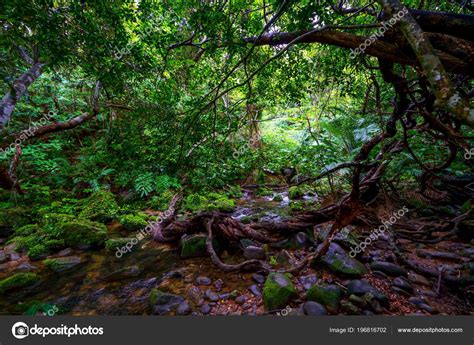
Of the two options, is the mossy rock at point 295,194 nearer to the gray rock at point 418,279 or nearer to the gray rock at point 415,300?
the gray rock at point 418,279

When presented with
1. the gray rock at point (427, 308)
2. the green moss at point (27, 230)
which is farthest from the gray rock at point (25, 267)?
the gray rock at point (427, 308)

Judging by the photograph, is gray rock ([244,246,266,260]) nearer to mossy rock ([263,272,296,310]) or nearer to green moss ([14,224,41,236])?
mossy rock ([263,272,296,310])

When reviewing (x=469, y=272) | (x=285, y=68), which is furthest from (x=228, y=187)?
(x=469, y=272)

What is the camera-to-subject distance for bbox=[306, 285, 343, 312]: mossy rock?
205cm

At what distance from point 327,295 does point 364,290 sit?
39 cm

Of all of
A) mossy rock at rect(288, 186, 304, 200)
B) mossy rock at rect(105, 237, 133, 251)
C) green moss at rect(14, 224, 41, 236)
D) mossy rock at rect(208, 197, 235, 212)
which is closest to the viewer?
mossy rock at rect(105, 237, 133, 251)

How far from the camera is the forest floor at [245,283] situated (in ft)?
7.04

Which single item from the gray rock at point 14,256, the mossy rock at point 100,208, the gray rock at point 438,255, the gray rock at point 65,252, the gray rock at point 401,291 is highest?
the mossy rock at point 100,208

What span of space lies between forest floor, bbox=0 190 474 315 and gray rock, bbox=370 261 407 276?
0.01m

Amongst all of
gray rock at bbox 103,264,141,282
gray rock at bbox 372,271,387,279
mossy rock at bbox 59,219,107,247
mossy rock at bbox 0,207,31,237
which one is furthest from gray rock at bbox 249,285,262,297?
mossy rock at bbox 0,207,31,237

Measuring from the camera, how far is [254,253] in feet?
10.3

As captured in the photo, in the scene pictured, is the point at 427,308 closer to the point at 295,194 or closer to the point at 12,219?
the point at 295,194

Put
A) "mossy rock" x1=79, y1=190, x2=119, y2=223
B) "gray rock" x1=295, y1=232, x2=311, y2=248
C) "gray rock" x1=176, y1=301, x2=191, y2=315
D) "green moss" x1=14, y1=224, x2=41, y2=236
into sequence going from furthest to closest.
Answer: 1. "mossy rock" x1=79, y1=190, x2=119, y2=223
2. "green moss" x1=14, y1=224, x2=41, y2=236
3. "gray rock" x1=295, y1=232, x2=311, y2=248
4. "gray rock" x1=176, y1=301, x2=191, y2=315

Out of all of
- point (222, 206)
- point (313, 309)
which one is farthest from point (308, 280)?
point (222, 206)
